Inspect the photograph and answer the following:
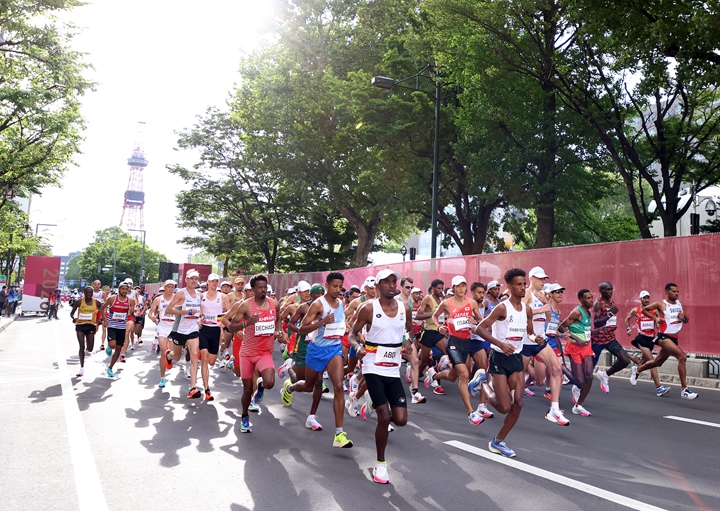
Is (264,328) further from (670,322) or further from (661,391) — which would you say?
(661,391)

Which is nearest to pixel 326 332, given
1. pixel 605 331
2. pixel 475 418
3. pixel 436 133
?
pixel 475 418

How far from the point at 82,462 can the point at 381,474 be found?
2.84m

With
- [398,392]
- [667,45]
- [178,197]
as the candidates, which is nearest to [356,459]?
[398,392]

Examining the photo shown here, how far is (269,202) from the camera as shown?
4084 centimetres

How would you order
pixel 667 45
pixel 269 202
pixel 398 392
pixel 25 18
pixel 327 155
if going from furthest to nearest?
pixel 269 202
pixel 327 155
pixel 25 18
pixel 667 45
pixel 398 392

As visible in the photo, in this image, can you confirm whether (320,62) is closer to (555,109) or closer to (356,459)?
(555,109)

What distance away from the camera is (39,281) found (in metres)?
39.4

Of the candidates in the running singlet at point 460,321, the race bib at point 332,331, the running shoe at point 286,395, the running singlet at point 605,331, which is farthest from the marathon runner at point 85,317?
the running singlet at point 605,331

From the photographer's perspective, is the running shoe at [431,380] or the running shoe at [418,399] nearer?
the running shoe at [418,399]

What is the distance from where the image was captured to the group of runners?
578 cm

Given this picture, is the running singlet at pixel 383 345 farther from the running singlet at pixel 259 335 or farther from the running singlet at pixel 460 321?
the running singlet at pixel 460 321

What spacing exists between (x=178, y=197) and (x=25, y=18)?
23567 mm

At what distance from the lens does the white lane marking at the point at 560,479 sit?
15.4 ft

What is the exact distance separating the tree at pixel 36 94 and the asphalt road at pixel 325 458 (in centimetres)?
1368
